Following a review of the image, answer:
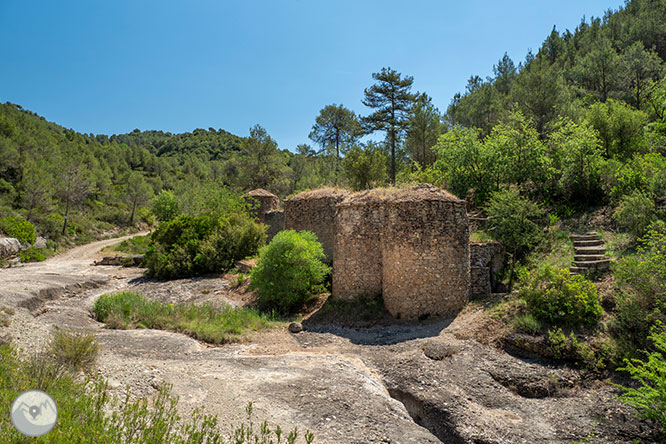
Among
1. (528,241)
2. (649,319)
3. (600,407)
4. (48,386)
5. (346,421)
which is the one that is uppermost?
(528,241)

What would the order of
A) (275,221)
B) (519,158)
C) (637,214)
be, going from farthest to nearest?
(275,221), (519,158), (637,214)

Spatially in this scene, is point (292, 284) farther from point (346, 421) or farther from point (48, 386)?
point (48, 386)

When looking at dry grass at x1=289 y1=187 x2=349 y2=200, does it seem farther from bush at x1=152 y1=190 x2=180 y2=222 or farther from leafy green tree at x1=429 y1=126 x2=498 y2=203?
bush at x1=152 y1=190 x2=180 y2=222

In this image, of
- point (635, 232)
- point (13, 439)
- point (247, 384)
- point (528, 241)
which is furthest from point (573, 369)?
point (13, 439)

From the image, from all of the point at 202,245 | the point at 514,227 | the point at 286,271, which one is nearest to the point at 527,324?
the point at 514,227

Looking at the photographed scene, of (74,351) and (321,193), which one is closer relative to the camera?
(74,351)

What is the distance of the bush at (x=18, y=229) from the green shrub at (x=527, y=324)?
99.7ft

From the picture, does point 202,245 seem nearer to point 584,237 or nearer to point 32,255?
point 32,255

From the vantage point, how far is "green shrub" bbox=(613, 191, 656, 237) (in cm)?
1052

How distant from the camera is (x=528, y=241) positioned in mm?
11555

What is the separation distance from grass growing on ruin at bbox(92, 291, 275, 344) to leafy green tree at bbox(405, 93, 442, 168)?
21494 millimetres

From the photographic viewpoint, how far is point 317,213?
50.8 ft

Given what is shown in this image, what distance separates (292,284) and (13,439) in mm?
9439

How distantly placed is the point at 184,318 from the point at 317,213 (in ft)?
22.5
